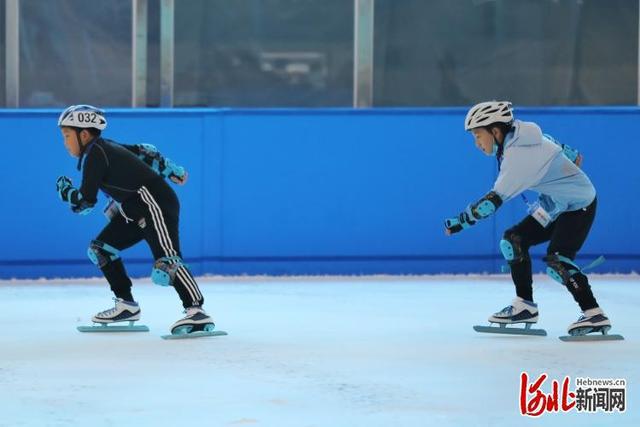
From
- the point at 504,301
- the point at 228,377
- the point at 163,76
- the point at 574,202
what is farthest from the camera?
the point at 163,76

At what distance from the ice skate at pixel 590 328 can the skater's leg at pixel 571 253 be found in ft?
0.23

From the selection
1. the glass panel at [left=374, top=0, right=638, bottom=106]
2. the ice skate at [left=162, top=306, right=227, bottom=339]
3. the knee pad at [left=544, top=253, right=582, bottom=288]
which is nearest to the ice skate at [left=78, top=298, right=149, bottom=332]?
the ice skate at [left=162, top=306, right=227, bottom=339]

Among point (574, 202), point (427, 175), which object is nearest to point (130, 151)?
point (574, 202)

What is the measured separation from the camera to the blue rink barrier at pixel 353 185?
11.6 m

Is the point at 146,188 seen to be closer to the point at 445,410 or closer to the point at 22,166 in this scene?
the point at 445,410

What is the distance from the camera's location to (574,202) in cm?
759

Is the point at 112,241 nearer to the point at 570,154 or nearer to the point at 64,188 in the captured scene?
the point at 64,188

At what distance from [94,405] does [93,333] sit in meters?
2.55

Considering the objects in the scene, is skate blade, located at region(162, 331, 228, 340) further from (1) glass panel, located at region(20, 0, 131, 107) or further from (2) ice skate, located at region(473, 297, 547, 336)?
(1) glass panel, located at region(20, 0, 131, 107)

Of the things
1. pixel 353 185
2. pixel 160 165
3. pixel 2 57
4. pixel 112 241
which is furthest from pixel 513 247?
pixel 2 57

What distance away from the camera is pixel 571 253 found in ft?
24.8

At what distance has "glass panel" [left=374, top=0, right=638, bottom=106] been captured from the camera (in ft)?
41.4

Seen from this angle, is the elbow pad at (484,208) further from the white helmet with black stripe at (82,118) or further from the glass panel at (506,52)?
the glass panel at (506,52)

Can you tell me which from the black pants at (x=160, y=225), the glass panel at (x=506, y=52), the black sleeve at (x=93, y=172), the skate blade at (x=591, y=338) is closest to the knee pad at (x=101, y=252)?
the black pants at (x=160, y=225)
